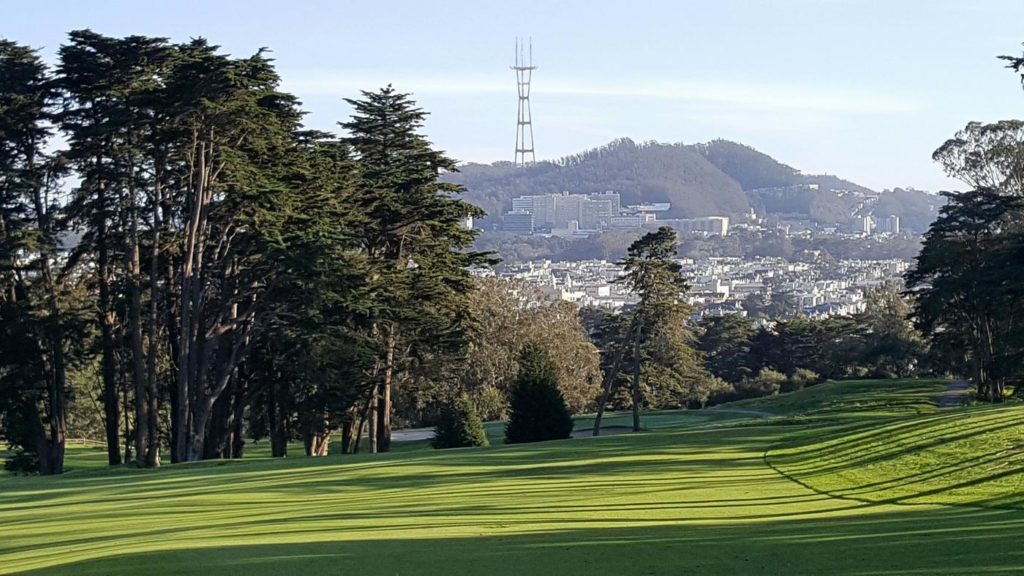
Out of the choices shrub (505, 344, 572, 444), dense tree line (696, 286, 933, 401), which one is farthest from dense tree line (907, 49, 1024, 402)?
shrub (505, 344, 572, 444)

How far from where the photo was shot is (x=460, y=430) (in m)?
41.0

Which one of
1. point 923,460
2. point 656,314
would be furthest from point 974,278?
point 923,460

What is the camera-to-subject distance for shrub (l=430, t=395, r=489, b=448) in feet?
135

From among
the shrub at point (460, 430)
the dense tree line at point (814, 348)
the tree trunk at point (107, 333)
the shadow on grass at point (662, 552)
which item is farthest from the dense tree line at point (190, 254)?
the dense tree line at point (814, 348)

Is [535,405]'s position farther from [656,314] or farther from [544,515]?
[544,515]

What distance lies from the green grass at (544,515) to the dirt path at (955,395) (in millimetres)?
20832

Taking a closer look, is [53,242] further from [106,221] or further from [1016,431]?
[1016,431]

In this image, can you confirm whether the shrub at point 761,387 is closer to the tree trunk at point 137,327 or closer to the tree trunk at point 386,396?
Answer: the tree trunk at point 386,396

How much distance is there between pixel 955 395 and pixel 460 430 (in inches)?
1102

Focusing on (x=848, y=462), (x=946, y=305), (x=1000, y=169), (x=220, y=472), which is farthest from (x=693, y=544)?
(x=1000, y=169)

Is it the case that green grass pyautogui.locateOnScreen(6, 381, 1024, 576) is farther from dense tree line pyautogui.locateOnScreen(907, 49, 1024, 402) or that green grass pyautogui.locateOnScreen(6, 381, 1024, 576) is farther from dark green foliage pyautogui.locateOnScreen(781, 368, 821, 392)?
dark green foliage pyautogui.locateOnScreen(781, 368, 821, 392)

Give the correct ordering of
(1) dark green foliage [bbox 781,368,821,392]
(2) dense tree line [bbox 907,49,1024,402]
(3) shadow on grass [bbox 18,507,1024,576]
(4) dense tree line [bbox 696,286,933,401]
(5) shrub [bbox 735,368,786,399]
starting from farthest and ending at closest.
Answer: (4) dense tree line [bbox 696,286,933,401], (1) dark green foliage [bbox 781,368,821,392], (5) shrub [bbox 735,368,786,399], (2) dense tree line [bbox 907,49,1024,402], (3) shadow on grass [bbox 18,507,1024,576]

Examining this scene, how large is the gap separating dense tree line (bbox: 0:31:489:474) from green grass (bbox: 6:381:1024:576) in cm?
955

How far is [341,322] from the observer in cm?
4381
